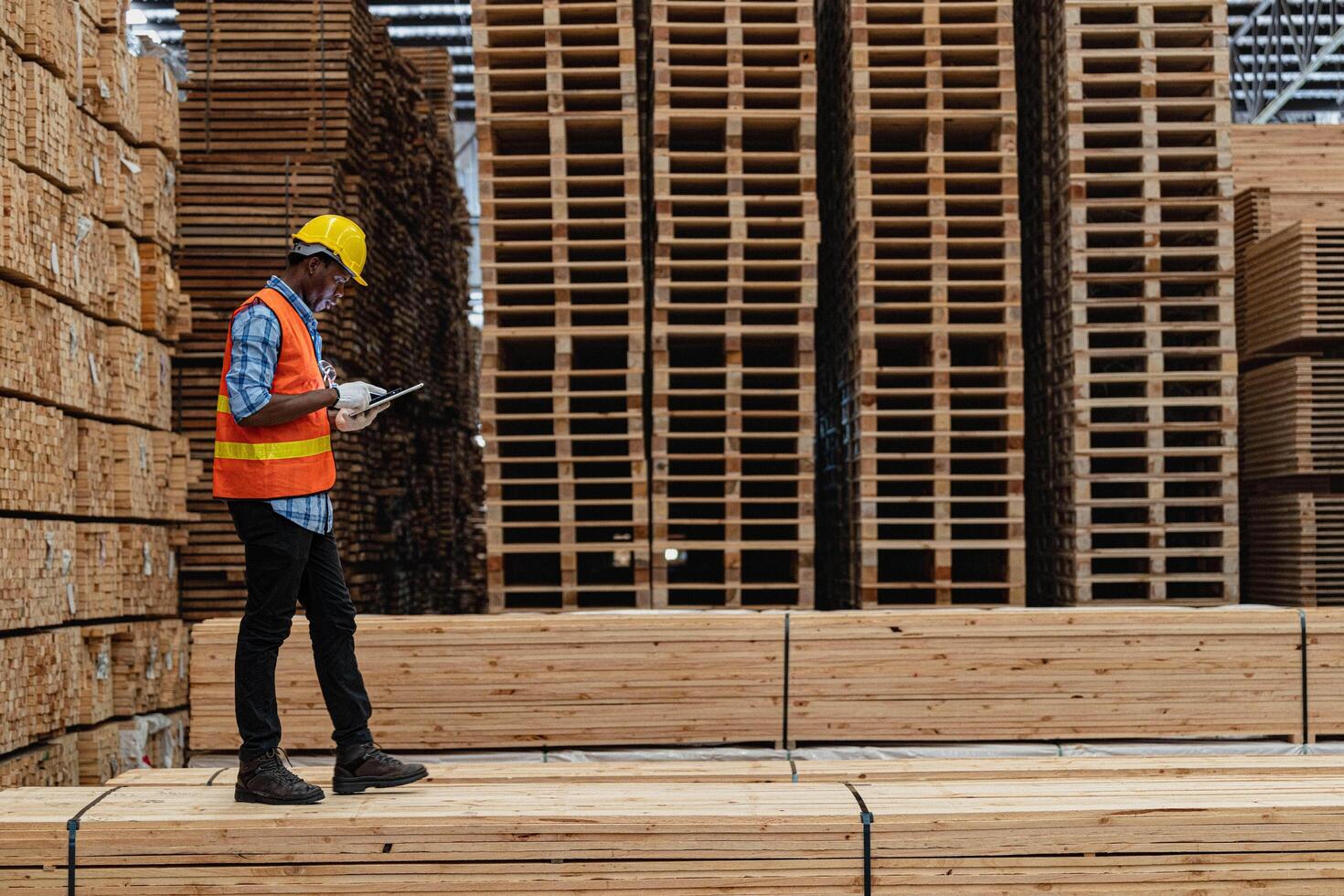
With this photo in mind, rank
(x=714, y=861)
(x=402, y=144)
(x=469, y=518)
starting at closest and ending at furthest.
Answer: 1. (x=714, y=861)
2. (x=402, y=144)
3. (x=469, y=518)

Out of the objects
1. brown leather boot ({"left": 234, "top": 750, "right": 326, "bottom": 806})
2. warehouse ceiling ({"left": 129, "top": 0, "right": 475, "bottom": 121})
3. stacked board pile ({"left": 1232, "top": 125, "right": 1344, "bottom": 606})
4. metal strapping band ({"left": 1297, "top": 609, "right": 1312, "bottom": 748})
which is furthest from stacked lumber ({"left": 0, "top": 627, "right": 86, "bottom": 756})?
warehouse ceiling ({"left": 129, "top": 0, "right": 475, "bottom": 121})

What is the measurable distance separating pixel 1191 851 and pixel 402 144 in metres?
9.06

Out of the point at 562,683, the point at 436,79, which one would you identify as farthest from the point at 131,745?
the point at 436,79

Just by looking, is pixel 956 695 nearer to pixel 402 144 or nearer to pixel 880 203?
pixel 880 203

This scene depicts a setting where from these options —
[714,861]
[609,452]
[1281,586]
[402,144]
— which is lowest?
[714,861]

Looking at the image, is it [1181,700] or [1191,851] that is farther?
[1181,700]

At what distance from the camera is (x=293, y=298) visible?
3.87 metres

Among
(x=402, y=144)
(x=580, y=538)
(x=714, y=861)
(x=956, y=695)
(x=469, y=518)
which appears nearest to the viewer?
(x=714, y=861)

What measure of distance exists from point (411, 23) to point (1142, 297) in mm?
16663

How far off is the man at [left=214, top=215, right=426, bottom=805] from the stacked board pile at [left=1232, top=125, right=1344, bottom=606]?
19.0 feet

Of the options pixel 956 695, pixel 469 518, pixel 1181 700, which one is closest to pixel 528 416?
pixel 956 695

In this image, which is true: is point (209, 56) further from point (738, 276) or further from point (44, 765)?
point (44, 765)

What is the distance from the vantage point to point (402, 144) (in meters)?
10.9

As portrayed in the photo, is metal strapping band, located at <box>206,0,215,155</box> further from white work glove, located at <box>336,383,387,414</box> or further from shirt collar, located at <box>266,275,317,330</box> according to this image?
white work glove, located at <box>336,383,387,414</box>
